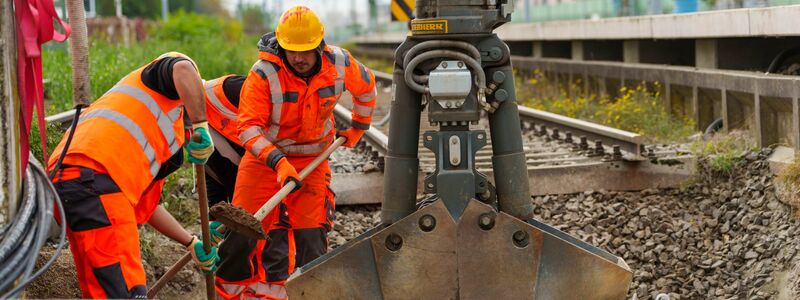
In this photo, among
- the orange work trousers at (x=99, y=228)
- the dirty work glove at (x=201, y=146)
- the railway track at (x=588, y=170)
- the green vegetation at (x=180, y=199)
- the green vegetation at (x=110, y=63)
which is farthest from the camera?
the green vegetation at (x=110, y=63)

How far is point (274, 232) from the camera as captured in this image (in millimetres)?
6539

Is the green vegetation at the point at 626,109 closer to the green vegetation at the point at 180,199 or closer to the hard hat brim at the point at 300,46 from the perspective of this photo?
the green vegetation at the point at 180,199

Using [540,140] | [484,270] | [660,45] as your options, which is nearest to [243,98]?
[484,270]

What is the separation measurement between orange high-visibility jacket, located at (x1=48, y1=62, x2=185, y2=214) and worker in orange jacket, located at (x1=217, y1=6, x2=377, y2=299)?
0.97m

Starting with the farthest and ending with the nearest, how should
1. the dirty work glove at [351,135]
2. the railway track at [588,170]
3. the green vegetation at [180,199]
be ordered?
the railway track at [588,170]
the green vegetation at [180,199]
the dirty work glove at [351,135]

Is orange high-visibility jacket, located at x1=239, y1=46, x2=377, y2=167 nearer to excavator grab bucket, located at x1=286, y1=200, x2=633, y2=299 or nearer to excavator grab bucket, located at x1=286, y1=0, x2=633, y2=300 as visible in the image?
excavator grab bucket, located at x1=286, y1=0, x2=633, y2=300

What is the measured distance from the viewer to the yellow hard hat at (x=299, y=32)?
20.0 ft

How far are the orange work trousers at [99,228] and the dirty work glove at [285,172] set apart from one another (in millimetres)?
1240

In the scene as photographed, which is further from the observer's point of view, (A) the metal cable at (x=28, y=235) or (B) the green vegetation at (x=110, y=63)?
(B) the green vegetation at (x=110, y=63)

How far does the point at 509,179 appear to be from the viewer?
17.9ft

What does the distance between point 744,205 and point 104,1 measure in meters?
29.7

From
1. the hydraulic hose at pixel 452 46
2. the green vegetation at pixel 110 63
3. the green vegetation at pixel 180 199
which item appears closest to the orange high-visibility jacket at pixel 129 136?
the hydraulic hose at pixel 452 46

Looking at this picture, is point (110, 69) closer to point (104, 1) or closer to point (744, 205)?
point (744, 205)

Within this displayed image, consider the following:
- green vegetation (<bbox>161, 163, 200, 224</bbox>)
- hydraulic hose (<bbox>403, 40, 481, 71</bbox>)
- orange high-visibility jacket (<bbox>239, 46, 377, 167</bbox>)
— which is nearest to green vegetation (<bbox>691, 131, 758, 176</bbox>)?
orange high-visibility jacket (<bbox>239, 46, 377, 167</bbox>)
